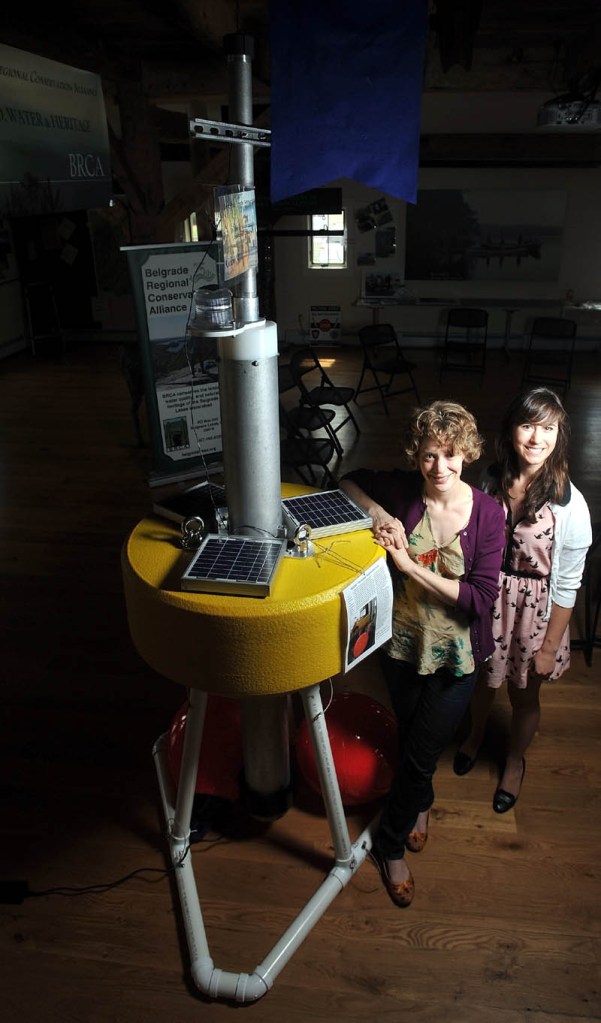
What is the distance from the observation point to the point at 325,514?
2.11m

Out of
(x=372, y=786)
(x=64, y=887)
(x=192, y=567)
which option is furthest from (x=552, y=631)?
(x=64, y=887)

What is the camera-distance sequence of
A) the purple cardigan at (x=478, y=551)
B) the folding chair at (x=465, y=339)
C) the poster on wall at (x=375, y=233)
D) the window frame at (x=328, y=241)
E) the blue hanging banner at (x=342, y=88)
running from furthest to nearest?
the window frame at (x=328, y=241), the poster on wall at (x=375, y=233), the folding chair at (x=465, y=339), the purple cardigan at (x=478, y=551), the blue hanging banner at (x=342, y=88)

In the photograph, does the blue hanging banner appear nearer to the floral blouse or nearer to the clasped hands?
the clasped hands

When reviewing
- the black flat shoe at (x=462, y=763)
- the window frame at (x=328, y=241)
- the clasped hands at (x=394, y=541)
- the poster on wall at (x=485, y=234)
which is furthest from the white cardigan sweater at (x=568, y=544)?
the window frame at (x=328, y=241)

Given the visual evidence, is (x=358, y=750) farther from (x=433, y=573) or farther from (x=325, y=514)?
(x=325, y=514)

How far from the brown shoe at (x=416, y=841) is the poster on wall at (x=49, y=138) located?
2.79 metres

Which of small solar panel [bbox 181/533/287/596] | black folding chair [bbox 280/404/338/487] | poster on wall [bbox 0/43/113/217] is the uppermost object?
poster on wall [bbox 0/43/113/217]

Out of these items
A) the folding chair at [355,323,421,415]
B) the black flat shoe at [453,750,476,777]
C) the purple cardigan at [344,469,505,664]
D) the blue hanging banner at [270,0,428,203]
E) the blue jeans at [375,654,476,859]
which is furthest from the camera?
the folding chair at [355,323,421,415]

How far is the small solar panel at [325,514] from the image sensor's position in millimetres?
2034

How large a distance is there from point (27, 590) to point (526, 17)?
427 cm

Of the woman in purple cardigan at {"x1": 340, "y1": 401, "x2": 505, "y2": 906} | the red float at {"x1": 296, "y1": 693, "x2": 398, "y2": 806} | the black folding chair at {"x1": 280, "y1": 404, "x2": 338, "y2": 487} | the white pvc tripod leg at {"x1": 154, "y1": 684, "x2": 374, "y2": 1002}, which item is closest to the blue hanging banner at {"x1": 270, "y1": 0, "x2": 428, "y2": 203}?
the woman in purple cardigan at {"x1": 340, "y1": 401, "x2": 505, "y2": 906}

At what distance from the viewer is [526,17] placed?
3.98 meters

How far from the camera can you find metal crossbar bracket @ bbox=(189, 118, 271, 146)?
1567mm

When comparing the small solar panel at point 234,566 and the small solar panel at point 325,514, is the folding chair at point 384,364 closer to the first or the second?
the small solar panel at point 325,514
